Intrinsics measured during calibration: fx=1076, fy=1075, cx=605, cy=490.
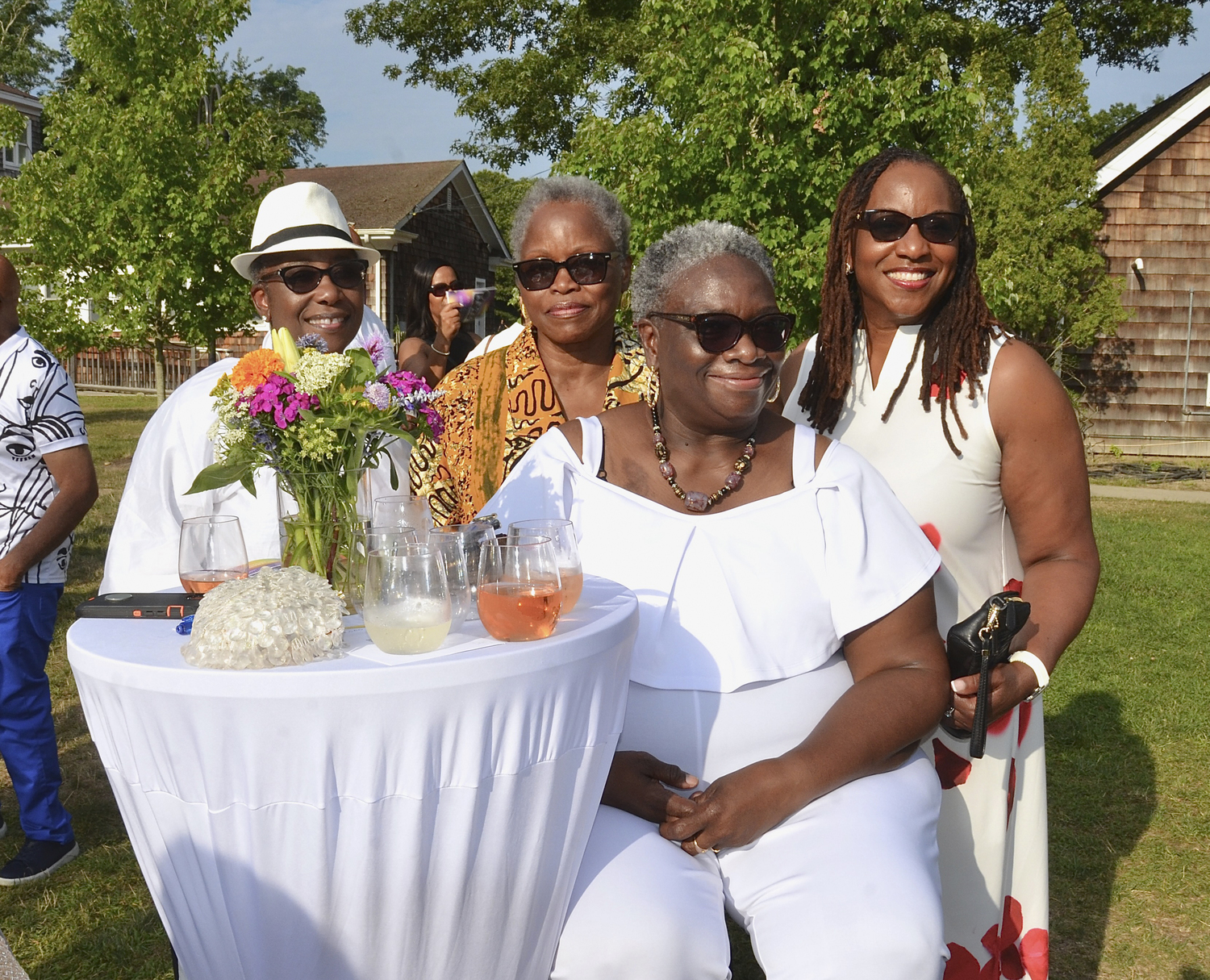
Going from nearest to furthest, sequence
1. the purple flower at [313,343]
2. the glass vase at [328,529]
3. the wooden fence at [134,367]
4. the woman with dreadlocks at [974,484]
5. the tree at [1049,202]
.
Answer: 1. the glass vase at [328,529]
2. the purple flower at [313,343]
3. the woman with dreadlocks at [974,484]
4. the tree at [1049,202]
5. the wooden fence at [134,367]

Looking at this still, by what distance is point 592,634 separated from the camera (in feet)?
7.01

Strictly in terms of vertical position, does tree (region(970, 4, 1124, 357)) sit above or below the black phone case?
above

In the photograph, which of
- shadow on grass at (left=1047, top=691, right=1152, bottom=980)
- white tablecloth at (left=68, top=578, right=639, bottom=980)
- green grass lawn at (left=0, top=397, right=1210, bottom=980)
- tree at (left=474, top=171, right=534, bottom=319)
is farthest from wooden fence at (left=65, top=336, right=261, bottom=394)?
white tablecloth at (left=68, top=578, right=639, bottom=980)

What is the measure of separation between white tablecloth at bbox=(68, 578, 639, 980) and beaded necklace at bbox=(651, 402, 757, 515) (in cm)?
69

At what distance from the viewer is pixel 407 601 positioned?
2.06m

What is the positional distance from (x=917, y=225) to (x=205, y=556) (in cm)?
210

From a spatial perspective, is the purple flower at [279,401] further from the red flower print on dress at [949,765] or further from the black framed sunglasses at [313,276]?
the red flower print on dress at [949,765]

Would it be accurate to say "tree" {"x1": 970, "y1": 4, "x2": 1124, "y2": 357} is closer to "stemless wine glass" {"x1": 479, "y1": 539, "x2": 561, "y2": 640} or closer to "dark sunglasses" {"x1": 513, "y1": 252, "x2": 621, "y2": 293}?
"dark sunglasses" {"x1": 513, "y1": 252, "x2": 621, "y2": 293}

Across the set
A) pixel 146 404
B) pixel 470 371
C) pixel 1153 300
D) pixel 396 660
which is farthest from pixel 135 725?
pixel 146 404

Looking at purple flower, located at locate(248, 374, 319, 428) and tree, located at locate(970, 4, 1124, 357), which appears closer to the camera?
purple flower, located at locate(248, 374, 319, 428)

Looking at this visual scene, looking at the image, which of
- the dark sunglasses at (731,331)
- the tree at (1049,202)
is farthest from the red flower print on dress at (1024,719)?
the tree at (1049,202)

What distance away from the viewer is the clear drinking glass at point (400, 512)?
2566 mm

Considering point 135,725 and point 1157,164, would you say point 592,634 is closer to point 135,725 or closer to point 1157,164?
point 135,725

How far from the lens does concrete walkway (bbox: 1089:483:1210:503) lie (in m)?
14.3
